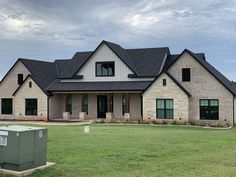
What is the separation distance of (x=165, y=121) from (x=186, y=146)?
58.9 feet

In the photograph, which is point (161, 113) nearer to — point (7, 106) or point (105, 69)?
point (105, 69)

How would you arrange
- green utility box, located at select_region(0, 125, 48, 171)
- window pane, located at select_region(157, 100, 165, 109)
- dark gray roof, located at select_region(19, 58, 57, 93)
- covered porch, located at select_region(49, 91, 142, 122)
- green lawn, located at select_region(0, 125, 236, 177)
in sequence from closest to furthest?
green utility box, located at select_region(0, 125, 48, 171) < green lawn, located at select_region(0, 125, 236, 177) < window pane, located at select_region(157, 100, 165, 109) < covered porch, located at select_region(49, 91, 142, 122) < dark gray roof, located at select_region(19, 58, 57, 93)

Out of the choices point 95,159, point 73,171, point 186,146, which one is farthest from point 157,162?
point 186,146

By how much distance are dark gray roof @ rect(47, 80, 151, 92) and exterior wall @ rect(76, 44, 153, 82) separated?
2.19 feet

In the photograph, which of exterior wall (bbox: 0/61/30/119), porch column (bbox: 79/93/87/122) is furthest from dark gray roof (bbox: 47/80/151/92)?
exterior wall (bbox: 0/61/30/119)

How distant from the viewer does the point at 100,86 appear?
38.3 metres

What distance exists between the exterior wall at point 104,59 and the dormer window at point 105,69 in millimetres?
325

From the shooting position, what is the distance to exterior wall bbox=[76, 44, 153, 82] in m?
38.9

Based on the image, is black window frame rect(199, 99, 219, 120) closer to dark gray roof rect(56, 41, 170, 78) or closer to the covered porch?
dark gray roof rect(56, 41, 170, 78)

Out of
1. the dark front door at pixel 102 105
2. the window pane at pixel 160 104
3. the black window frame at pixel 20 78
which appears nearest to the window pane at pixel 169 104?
the window pane at pixel 160 104

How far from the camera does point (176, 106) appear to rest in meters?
34.6

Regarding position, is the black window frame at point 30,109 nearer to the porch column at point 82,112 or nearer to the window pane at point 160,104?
the porch column at point 82,112

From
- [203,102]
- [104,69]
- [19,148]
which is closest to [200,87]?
[203,102]

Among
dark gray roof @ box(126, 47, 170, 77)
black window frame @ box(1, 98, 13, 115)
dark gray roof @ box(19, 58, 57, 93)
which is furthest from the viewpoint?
black window frame @ box(1, 98, 13, 115)
